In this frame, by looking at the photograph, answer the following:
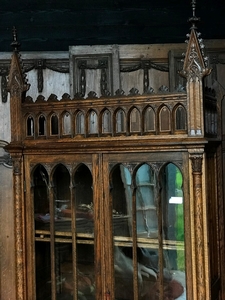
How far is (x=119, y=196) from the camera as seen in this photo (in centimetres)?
167

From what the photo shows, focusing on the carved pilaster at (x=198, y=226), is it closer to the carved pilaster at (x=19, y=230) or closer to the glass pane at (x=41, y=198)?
the glass pane at (x=41, y=198)

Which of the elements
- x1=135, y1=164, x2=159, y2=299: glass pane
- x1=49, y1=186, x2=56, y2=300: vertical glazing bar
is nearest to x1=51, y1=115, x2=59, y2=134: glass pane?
x1=49, y1=186, x2=56, y2=300: vertical glazing bar

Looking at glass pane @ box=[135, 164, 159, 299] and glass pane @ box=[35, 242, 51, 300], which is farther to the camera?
glass pane @ box=[35, 242, 51, 300]

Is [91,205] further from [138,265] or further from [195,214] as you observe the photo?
[195,214]

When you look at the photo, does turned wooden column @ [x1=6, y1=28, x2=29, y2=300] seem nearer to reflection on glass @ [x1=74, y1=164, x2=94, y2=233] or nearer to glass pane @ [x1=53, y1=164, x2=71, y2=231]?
glass pane @ [x1=53, y1=164, x2=71, y2=231]

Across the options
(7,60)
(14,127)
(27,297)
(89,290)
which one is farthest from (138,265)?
(7,60)

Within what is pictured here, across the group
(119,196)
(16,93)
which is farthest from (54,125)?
(119,196)

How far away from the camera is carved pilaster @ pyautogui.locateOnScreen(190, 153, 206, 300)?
4.92 feet

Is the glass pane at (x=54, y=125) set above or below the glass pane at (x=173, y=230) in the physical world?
above

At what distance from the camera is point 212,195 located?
175cm

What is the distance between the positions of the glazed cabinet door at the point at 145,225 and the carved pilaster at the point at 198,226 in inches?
2.5

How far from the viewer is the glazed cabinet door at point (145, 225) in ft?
5.22

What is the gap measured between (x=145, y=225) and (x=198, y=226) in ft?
0.77

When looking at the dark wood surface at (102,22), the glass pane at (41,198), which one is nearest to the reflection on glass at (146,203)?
the glass pane at (41,198)
